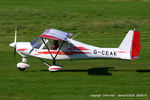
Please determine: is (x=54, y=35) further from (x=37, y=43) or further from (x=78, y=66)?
(x=78, y=66)

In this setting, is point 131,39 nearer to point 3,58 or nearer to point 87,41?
point 3,58

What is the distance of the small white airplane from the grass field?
91 cm

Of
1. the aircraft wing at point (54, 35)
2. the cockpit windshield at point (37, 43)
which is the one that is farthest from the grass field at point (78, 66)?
the aircraft wing at point (54, 35)

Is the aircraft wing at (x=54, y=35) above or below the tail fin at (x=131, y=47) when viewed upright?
above

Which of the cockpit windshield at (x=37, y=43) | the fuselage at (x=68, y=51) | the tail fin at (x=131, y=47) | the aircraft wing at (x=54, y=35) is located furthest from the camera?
the cockpit windshield at (x=37, y=43)

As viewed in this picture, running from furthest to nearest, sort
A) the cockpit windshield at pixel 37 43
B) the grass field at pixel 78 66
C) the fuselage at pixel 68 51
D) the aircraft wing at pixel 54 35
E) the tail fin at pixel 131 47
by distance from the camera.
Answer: the cockpit windshield at pixel 37 43, the fuselage at pixel 68 51, the tail fin at pixel 131 47, the aircraft wing at pixel 54 35, the grass field at pixel 78 66

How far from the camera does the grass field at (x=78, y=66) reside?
1320 centimetres

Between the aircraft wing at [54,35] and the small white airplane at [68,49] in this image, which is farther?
the small white airplane at [68,49]

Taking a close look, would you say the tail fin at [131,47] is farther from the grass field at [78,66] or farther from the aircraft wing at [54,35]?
the aircraft wing at [54,35]

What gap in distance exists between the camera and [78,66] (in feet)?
61.0

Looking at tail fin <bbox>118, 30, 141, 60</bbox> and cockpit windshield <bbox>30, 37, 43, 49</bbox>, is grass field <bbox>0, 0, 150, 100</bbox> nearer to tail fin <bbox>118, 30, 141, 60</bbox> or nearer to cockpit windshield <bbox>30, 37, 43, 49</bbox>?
tail fin <bbox>118, 30, 141, 60</bbox>

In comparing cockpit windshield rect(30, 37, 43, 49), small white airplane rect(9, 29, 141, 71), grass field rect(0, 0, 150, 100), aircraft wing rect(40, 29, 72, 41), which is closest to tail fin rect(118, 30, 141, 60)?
small white airplane rect(9, 29, 141, 71)

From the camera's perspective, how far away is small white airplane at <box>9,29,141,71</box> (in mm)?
16391

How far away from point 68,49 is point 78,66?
214 cm
